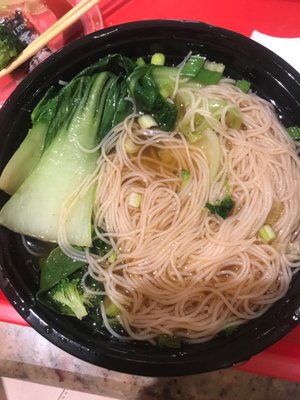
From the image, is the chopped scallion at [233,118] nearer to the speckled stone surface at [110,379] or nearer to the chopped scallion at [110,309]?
the chopped scallion at [110,309]

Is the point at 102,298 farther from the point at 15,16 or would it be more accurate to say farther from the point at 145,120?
the point at 15,16

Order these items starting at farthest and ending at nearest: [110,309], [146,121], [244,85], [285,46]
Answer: [285,46] < [244,85] < [146,121] < [110,309]

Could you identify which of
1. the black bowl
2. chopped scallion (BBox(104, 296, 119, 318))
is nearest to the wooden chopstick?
the black bowl

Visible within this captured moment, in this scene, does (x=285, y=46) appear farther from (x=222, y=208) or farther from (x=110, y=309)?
(x=110, y=309)

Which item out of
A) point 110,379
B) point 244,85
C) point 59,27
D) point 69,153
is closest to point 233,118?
point 244,85

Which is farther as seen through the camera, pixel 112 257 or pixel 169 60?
pixel 169 60

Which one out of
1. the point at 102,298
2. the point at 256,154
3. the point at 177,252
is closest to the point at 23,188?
the point at 102,298

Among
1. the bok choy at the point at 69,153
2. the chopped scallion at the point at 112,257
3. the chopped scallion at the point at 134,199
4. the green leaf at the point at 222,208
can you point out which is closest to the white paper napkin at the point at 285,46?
the bok choy at the point at 69,153
